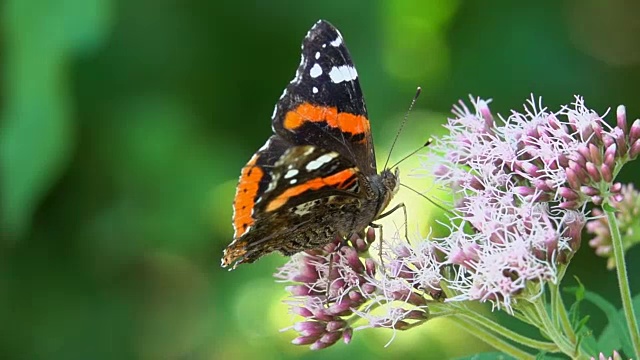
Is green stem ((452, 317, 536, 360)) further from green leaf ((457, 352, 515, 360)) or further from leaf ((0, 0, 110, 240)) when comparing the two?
leaf ((0, 0, 110, 240))

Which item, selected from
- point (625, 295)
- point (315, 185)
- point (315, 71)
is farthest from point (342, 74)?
point (625, 295)

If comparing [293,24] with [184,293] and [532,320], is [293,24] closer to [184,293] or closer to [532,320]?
[184,293]

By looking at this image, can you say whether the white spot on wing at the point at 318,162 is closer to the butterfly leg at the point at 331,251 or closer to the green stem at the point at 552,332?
the butterfly leg at the point at 331,251

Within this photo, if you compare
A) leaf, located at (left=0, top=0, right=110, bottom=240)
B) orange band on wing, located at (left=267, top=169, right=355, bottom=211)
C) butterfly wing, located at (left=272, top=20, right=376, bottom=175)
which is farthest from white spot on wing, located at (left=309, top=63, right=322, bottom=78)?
leaf, located at (left=0, top=0, right=110, bottom=240)

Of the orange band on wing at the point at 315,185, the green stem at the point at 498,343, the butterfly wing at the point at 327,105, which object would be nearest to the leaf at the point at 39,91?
the butterfly wing at the point at 327,105

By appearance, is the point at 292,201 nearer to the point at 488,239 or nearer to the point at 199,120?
the point at 488,239

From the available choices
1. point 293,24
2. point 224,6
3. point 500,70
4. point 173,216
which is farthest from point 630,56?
point 173,216
